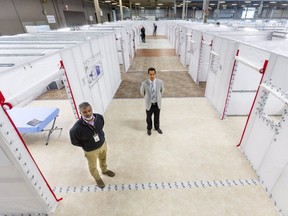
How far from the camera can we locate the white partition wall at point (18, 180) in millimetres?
1854

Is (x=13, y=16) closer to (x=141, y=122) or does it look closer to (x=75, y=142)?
(x=141, y=122)

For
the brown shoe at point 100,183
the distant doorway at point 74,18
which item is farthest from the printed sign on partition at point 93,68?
the distant doorway at point 74,18

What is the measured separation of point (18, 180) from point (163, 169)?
2.33m

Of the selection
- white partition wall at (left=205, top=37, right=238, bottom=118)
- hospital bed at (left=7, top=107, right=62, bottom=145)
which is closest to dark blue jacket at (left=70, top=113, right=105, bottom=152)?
hospital bed at (left=7, top=107, right=62, bottom=145)

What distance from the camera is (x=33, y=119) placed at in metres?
3.94

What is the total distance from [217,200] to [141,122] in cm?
262

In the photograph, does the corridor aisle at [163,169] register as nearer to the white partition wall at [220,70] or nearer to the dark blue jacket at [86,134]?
the white partition wall at [220,70]

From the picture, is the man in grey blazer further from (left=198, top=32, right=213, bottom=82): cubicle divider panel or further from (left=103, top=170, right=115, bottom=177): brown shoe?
(left=198, top=32, right=213, bottom=82): cubicle divider panel

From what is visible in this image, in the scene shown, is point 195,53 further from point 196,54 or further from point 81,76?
point 81,76

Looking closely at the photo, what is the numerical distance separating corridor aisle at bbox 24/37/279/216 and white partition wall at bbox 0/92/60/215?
354 mm

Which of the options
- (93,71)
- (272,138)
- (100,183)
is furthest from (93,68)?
(272,138)

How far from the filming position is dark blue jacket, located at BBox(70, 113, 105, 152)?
2.35 m

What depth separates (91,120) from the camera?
7.98 feet

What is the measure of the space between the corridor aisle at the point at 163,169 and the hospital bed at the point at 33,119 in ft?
1.86
